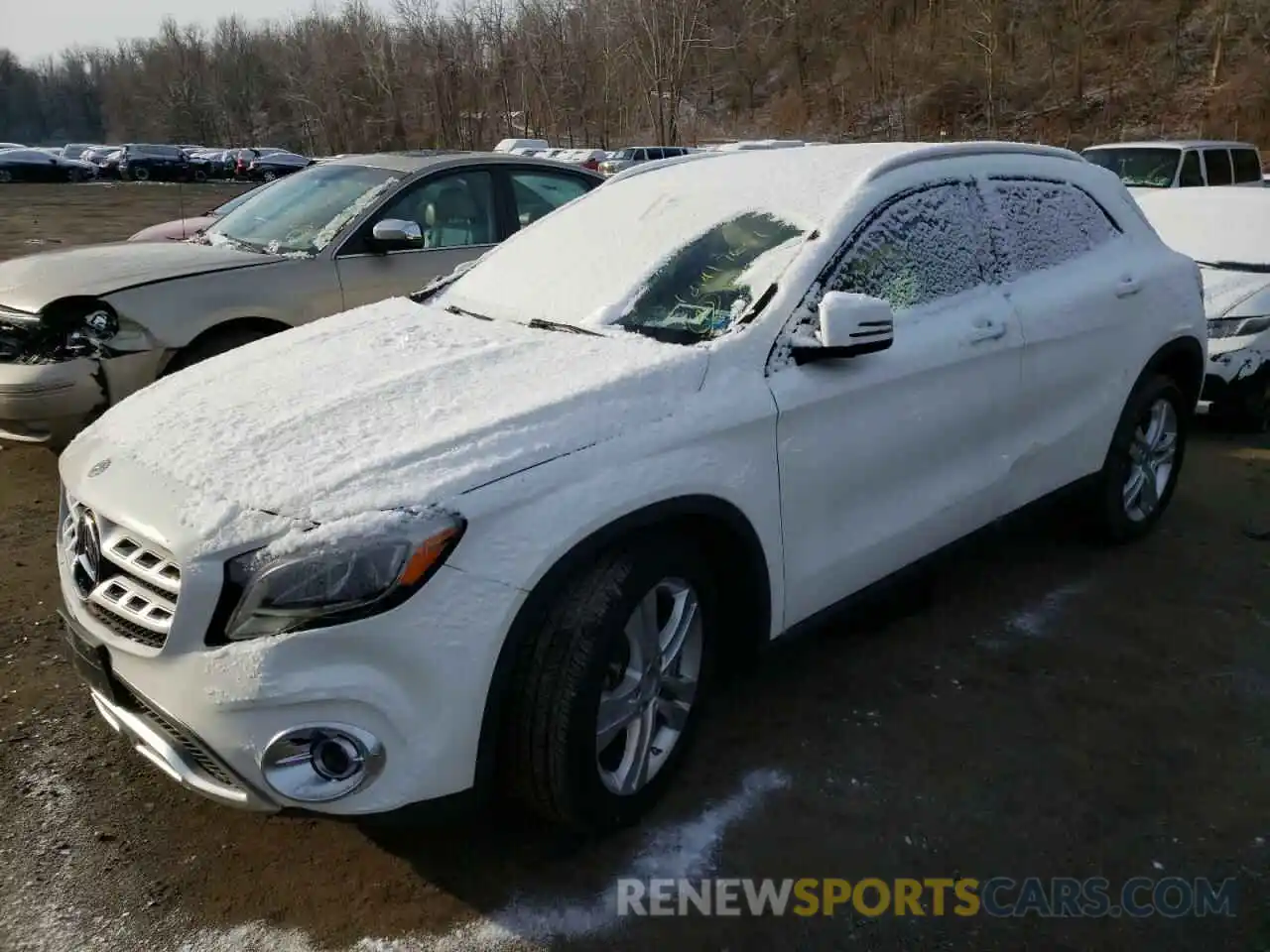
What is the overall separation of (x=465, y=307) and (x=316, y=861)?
5.97 feet

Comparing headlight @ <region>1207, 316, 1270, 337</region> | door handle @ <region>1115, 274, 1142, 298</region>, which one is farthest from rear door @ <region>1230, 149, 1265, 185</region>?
door handle @ <region>1115, 274, 1142, 298</region>

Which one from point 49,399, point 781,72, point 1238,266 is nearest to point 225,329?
point 49,399

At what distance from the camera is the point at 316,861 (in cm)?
264

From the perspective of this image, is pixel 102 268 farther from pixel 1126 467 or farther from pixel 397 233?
pixel 1126 467

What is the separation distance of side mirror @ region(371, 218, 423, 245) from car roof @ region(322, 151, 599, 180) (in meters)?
0.57

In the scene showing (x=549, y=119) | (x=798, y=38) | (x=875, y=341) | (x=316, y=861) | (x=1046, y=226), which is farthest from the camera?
(x=798, y=38)

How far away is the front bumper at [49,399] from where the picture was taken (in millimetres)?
4707

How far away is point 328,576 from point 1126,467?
3.58m

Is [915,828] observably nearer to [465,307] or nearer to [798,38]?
[465,307]

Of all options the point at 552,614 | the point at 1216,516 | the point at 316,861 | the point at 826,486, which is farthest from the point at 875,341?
the point at 1216,516

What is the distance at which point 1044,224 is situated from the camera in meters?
3.94

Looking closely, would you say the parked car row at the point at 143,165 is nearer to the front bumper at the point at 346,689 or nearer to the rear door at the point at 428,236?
the rear door at the point at 428,236

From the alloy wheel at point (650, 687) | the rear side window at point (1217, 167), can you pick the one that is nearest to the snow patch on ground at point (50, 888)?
the alloy wheel at point (650, 687)

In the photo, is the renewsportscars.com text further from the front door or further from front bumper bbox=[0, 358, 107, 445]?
front bumper bbox=[0, 358, 107, 445]
